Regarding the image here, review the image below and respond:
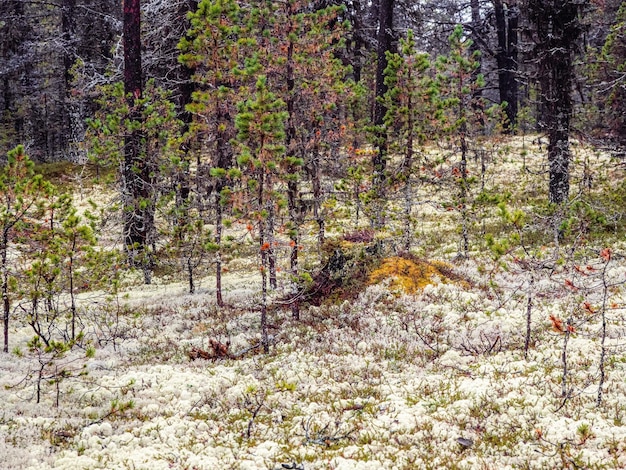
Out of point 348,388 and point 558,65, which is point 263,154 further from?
point 558,65

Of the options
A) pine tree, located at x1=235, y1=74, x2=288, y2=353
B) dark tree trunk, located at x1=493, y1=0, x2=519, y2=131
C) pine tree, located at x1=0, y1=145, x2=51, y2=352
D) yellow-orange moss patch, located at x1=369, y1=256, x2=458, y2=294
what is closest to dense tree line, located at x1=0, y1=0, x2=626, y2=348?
pine tree, located at x1=235, y1=74, x2=288, y2=353

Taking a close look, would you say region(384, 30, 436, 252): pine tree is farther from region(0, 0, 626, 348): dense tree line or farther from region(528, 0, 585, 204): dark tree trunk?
region(528, 0, 585, 204): dark tree trunk

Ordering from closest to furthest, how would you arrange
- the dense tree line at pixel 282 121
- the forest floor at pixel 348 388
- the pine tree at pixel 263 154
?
the forest floor at pixel 348 388, the pine tree at pixel 263 154, the dense tree line at pixel 282 121

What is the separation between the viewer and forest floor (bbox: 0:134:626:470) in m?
5.96

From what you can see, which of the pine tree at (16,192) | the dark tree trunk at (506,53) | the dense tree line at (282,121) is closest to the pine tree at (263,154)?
the dense tree line at (282,121)

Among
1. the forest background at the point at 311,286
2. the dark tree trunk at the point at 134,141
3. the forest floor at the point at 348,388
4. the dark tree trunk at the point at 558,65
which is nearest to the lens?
the forest floor at the point at 348,388

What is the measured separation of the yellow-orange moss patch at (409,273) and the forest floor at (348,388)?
0.82ft

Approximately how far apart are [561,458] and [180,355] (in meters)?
6.84

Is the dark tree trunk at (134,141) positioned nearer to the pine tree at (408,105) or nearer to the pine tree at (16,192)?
the pine tree at (16,192)

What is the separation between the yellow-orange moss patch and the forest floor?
0.82 ft

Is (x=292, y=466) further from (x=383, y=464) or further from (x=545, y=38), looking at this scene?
(x=545, y=38)

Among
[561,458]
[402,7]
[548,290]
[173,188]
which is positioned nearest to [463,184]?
[548,290]

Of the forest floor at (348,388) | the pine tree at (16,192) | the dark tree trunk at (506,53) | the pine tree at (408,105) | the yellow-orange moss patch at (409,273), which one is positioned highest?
the dark tree trunk at (506,53)

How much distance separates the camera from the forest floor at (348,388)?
5957 millimetres
